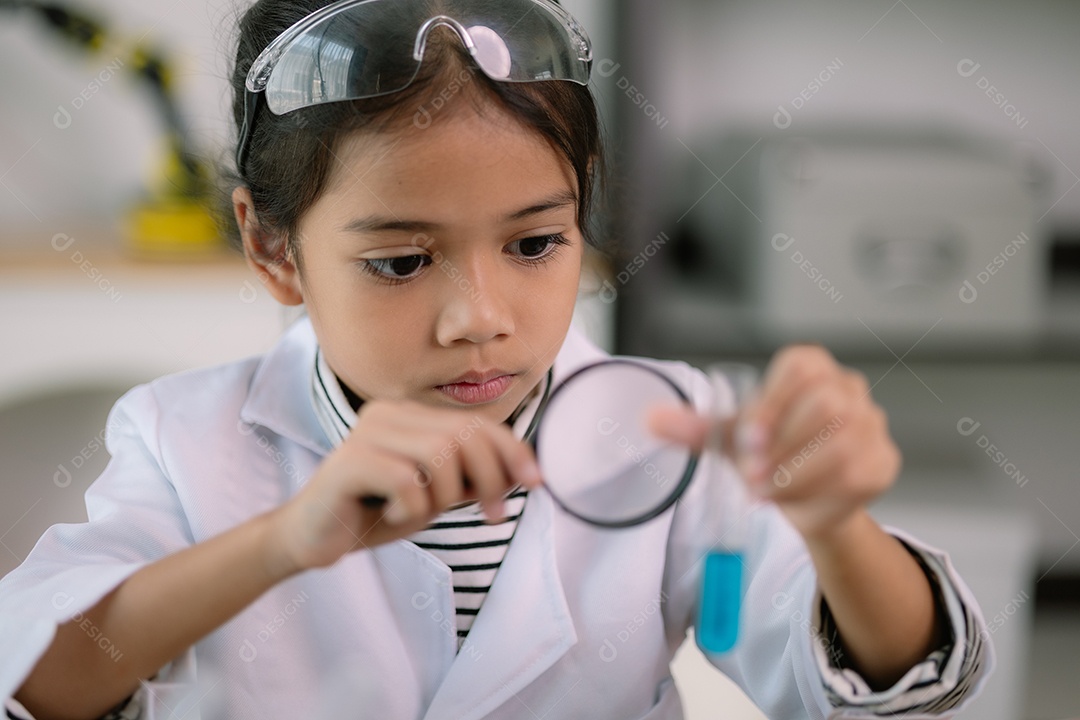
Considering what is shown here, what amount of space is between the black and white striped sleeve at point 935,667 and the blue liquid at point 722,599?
0.59 ft

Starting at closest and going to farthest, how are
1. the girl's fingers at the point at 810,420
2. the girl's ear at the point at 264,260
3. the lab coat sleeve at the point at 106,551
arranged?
the girl's fingers at the point at 810,420
the lab coat sleeve at the point at 106,551
the girl's ear at the point at 264,260

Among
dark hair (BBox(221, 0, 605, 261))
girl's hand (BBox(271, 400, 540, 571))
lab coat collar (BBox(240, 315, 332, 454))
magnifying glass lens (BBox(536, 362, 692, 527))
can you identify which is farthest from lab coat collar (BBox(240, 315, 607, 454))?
girl's hand (BBox(271, 400, 540, 571))

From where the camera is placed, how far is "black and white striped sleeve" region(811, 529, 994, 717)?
2.48ft

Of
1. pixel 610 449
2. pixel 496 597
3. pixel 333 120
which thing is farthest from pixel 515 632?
pixel 333 120

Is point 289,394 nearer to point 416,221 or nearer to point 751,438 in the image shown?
point 416,221

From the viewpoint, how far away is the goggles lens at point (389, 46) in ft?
2.68

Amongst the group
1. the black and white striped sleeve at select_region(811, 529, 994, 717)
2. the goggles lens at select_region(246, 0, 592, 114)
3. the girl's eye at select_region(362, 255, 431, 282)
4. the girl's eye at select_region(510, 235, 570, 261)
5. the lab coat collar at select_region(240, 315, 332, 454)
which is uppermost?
the goggles lens at select_region(246, 0, 592, 114)

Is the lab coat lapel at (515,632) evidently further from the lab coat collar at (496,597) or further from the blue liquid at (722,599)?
the blue liquid at (722,599)

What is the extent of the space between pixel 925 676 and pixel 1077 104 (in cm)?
198

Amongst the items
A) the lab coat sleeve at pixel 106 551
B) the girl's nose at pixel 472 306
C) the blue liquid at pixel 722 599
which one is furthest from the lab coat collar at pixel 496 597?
the blue liquid at pixel 722 599

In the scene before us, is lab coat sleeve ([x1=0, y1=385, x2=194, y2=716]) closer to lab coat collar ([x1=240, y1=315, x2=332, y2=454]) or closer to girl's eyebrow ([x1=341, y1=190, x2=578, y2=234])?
lab coat collar ([x1=240, y1=315, x2=332, y2=454])

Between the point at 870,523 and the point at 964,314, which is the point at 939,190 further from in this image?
the point at 870,523

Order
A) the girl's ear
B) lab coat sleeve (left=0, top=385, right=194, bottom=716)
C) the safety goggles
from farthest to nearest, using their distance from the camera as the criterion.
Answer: the girl's ear < the safety goggles < lab coat sleeve (left=0, top=385, right=194, bottom=716)

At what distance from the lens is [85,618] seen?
75cm
